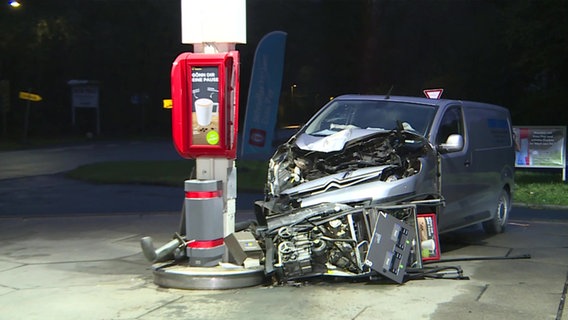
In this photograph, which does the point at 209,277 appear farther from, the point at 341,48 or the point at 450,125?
the point at 341,48

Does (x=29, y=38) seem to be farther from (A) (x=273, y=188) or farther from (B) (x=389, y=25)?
(A) (x=273, y=188)

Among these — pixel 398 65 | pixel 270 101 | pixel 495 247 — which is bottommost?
pixel 495 247

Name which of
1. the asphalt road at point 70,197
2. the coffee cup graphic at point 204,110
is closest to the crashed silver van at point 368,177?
the coffee cup graphic at point 204,110

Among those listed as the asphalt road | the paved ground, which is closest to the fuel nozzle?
the paved ground

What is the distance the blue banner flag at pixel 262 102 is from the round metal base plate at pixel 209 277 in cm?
968

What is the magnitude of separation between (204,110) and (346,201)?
187 cm

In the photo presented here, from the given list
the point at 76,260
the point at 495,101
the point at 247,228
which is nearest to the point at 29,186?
the point at 76,260

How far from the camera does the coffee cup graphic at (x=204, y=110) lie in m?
7.00

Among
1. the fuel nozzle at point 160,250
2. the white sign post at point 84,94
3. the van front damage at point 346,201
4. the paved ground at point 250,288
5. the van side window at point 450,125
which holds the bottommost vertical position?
the paved ground at point 250,288

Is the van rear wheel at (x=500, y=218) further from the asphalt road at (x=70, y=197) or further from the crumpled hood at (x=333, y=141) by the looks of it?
the asphalt road at (x=70, y=197)

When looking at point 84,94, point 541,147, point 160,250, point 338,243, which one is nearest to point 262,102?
point 541,147

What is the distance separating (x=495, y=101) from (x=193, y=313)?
34.7m

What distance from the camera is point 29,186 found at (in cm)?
1770

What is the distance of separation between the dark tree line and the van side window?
16946 mm
